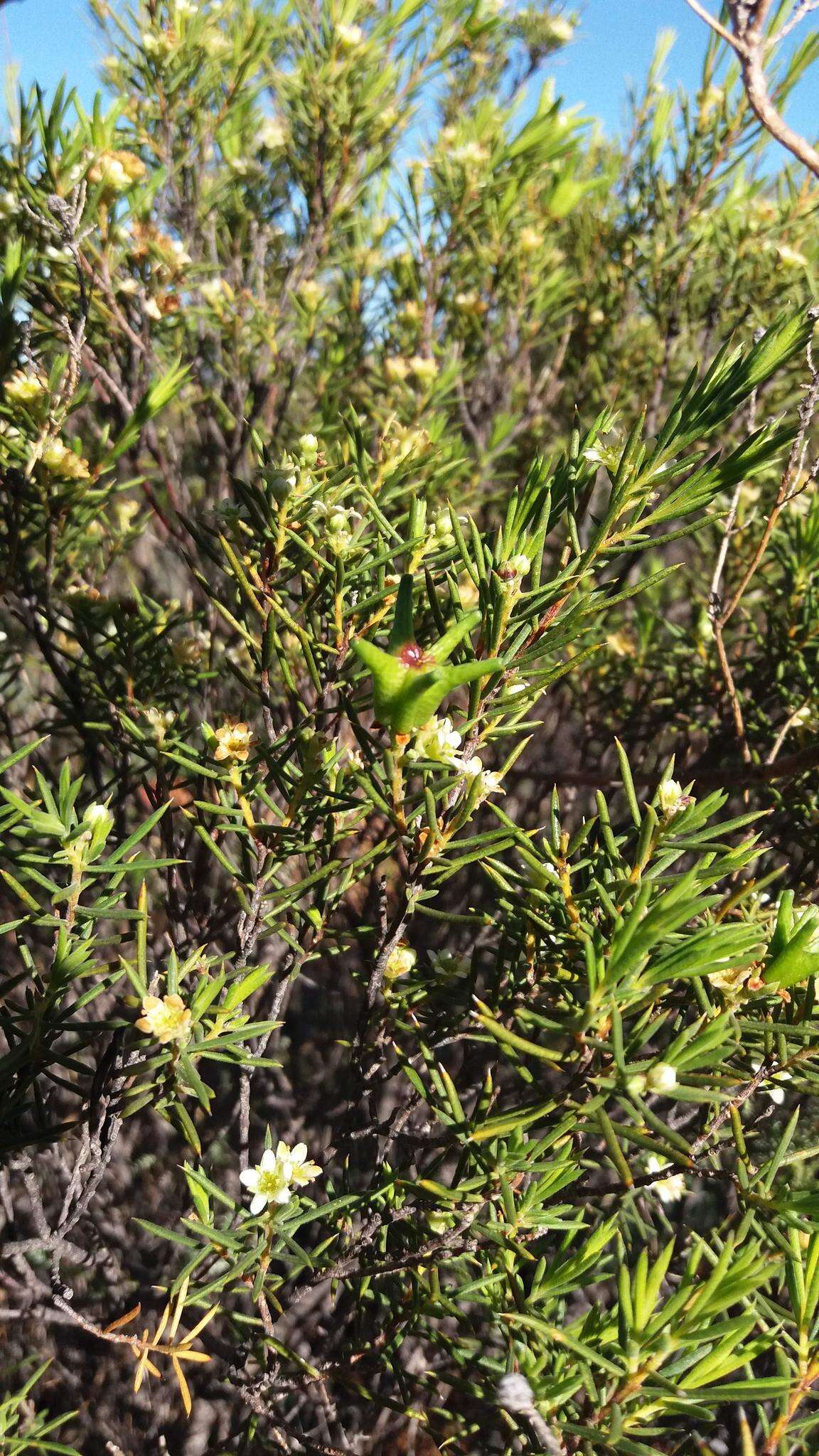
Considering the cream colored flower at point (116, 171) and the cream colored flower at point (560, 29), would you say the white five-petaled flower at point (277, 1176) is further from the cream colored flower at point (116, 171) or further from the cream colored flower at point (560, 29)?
the cream colored flower at point (560, 29)

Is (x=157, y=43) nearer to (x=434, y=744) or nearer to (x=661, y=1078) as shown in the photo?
(x=434, y=744)

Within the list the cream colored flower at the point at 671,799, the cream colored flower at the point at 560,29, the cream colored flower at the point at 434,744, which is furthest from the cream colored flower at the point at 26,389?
the cream colored flower at the point at 560,29

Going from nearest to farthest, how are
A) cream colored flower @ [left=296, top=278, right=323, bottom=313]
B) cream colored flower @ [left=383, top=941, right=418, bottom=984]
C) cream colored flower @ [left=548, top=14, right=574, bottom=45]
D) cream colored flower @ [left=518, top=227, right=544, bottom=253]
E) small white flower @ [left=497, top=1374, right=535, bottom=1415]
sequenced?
small white flower @ [left=497, top=1374, right=535, bottom=1415] < cream colored flower @ [left=383, top=941, right=418, bottom=984] < cream colored flower @ [left=296, top=278, right=323, bottom=313] < cream colored flower @ [left=518, top=227, right=544, bottom=253] < cream colored flower @ [left=548, top=14, right=574, bottom=45]

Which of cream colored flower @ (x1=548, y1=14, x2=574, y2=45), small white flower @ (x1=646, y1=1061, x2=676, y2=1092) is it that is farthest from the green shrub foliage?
cream colored flower @ (x1=548, y1=14, x2=574, y2=45)

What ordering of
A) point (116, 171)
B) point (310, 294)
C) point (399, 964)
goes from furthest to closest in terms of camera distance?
point (310, 294) → point (116, 171) → point (399, 964)

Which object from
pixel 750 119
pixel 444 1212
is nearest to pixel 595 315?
pixel 750 119

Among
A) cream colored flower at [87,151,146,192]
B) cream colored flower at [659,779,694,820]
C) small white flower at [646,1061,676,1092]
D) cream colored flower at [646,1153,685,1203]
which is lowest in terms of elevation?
cream colored flower at [646,1153,685,1203]

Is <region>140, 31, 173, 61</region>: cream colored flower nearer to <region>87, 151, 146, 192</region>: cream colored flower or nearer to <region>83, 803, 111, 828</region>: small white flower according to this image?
<region>87, 151, 146, 192</region>: cream colored flower

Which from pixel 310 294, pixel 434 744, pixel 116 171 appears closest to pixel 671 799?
pixel 434 744
